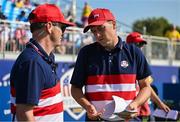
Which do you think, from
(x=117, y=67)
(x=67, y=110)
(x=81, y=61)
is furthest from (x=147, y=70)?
(x=67, y=110)

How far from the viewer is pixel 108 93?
4.52 metres

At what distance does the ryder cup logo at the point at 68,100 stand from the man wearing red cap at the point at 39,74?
21.4 ft

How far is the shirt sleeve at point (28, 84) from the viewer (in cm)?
313

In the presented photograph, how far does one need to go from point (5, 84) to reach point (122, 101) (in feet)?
15.9

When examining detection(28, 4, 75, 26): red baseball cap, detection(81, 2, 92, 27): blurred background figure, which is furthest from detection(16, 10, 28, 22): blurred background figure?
detection(28, 4, 75, 26): red baseball cap

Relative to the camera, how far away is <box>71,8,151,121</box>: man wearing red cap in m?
4.48

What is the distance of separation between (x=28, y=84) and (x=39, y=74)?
116 millimetres

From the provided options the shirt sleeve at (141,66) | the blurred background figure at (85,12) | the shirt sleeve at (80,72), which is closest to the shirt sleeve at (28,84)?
the shirt sleeve at (80,72)

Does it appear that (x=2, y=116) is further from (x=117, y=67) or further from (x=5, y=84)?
(x=117, y=67)

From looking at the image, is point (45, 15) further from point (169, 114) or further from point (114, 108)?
point (169, 114)

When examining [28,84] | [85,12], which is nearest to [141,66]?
[28,84]

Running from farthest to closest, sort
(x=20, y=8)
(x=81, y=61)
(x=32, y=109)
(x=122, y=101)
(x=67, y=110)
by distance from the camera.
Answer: (x=20, y=8)
(x=67, y=110)
(x=81, y=61)
(x=122, y=101)
(x=32, y=109)

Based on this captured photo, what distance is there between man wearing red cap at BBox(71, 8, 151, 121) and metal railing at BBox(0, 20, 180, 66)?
4.97 metres

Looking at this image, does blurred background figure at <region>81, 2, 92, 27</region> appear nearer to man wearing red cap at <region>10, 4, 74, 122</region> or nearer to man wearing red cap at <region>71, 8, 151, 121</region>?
man wearing red cap at <region>71, 8, 151, 121</region>
